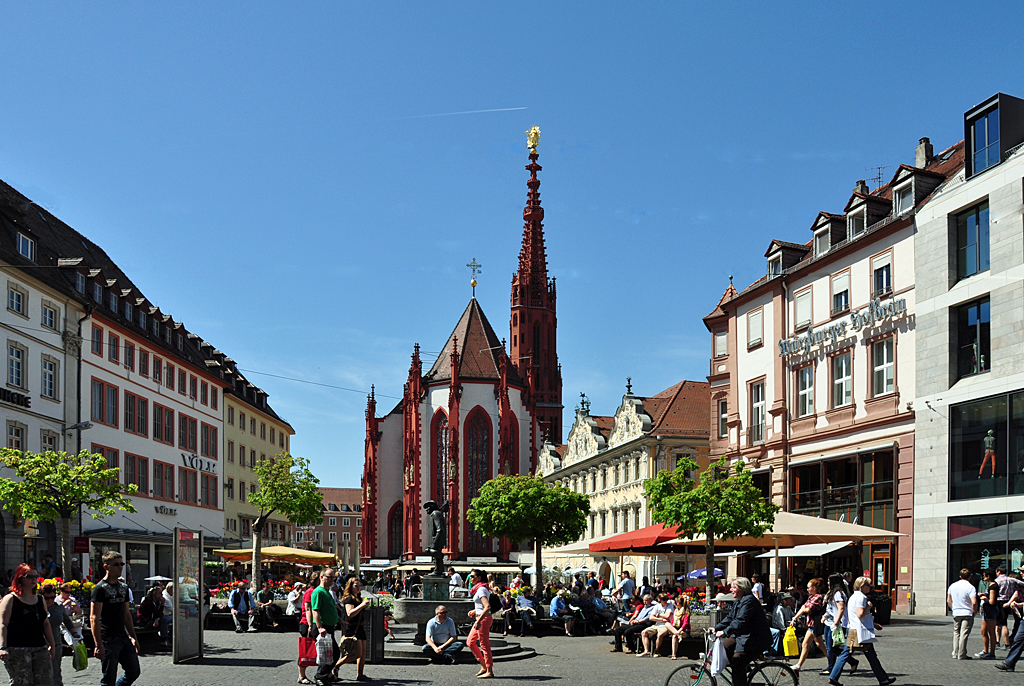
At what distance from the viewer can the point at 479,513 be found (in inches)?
2409

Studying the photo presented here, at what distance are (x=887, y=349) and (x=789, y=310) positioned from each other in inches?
223

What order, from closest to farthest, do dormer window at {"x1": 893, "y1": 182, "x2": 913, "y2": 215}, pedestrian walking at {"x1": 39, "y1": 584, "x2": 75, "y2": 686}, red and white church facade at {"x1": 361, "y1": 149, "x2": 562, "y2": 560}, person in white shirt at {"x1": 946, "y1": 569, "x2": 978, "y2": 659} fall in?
pedestrian walking at {"x1": 39, "y1": 584, "x2": 75, "y2": 686} < person in white shirt at {"x1": 946, "y1": 569, "x2": 978, "y2": 659} < dormer window at {"x1": 893, "y1": 182, "x2": 913, "y2": 215} < red and white church facade at {"x1": 361, "y1": 149, "x2": 562, "y2": 560}

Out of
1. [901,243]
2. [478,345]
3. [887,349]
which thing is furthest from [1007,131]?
[478,345]

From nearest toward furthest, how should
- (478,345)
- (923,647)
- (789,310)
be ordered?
1. (923,647)
2. (789,310)
3. (478,345)

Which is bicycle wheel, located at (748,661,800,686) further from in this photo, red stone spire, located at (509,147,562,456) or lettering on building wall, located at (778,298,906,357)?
red stone spire, located at (509,147,562,456)

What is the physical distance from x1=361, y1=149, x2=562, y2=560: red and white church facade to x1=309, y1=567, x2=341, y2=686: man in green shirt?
7053 cm

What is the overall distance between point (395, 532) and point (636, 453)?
4283 cm

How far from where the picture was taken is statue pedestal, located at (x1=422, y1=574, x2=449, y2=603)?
2528cm

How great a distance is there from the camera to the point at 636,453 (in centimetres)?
5759

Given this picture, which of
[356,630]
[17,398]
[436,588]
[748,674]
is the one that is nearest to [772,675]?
[748,674]

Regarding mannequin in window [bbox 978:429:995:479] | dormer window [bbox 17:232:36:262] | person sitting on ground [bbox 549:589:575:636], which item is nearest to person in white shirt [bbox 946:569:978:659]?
person sitting on ground [bbox 549:589:575:636]

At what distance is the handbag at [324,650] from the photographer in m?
14.7

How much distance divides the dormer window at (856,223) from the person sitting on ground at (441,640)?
21308 mm

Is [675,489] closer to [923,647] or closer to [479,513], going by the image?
[923,647]
